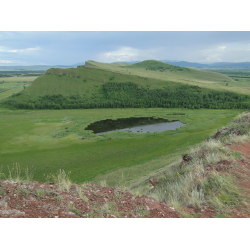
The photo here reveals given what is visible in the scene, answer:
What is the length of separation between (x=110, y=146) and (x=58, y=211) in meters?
28.2

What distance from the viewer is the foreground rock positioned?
4.46m

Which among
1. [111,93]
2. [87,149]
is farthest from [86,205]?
[111,93]

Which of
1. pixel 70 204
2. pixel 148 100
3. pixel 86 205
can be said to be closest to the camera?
pixel 70 204

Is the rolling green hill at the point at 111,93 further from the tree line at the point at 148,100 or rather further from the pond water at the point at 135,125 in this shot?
the pond water at the point at 135,125

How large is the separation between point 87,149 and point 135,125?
23389 mm

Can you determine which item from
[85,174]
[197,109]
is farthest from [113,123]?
[197,109]

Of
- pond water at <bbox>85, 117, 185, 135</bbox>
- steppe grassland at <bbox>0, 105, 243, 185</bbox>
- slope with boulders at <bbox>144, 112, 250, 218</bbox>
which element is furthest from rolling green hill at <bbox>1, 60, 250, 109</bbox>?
slope with boulders at <bbox>144, 112, 250, 218</bbox>

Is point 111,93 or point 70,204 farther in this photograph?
point 111,93

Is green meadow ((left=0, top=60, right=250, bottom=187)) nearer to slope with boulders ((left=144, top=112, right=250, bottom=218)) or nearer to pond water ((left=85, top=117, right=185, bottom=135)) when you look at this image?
slope with boulders ((left=144, top=112, right=250, bottom=218))

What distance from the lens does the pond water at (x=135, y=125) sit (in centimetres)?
4705

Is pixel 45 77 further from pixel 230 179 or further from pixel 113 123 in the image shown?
pixel 230 179

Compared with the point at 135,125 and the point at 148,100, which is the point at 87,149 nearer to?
the point at 135,125

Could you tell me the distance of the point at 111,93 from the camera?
89.2 meters

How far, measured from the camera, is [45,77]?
9756cm
